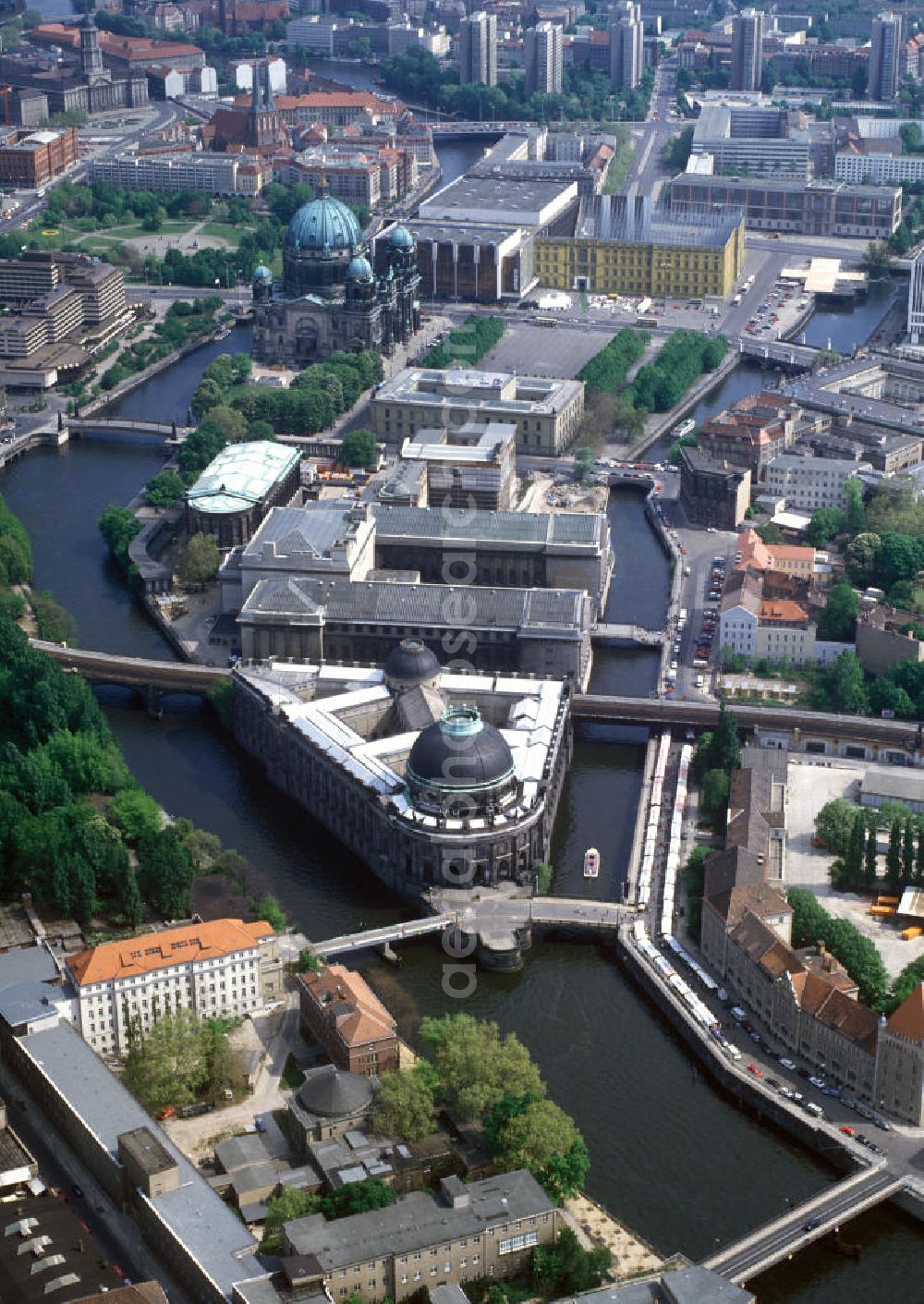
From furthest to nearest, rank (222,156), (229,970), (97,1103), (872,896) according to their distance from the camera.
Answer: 1. (222,156)
2. (872,896)
3. (229,970)
4. (97,1103)

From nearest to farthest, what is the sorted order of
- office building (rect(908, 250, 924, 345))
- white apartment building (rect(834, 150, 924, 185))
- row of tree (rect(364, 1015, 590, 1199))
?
row of tree (rect(364, 1015, 590, 1199))
office building (rect(908, 250, 924, 345))
white apartment building (rect(834, 150, 924, 185))

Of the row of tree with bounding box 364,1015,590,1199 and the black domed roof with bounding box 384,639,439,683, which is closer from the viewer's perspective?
the row of tree with bounding box 364,1015,590,1199

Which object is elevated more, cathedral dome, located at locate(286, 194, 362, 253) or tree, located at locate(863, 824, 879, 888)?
cathedral dome, located at locate(286, 194, 362, 253)

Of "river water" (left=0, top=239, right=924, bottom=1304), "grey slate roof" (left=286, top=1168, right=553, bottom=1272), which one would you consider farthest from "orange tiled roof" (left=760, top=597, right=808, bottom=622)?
"grey slate roof" (left=286, top=1168, right=553, bottom=1272)

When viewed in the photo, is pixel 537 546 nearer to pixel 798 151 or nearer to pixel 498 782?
pixel 498 782

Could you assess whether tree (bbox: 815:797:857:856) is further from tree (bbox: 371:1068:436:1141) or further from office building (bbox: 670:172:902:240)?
office building (bbox: 670:172:902:240)

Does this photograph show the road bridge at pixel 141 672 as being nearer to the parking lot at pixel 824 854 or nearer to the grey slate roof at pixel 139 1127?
the parking lot at pixel 824 854

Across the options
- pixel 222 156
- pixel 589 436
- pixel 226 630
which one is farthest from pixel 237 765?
pixel 222 156
